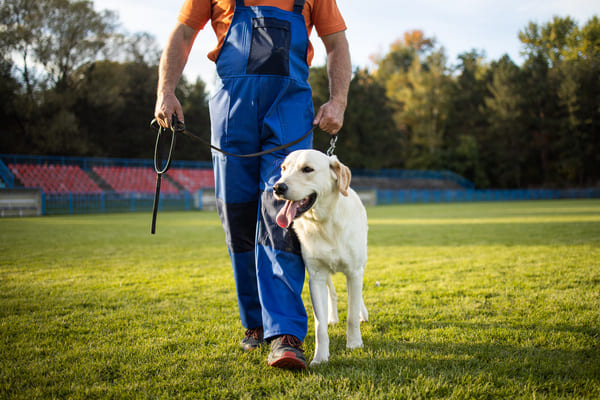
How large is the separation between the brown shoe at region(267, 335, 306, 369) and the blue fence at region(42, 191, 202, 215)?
2161cm

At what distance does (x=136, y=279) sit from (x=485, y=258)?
5240mm

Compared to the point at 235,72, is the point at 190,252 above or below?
below

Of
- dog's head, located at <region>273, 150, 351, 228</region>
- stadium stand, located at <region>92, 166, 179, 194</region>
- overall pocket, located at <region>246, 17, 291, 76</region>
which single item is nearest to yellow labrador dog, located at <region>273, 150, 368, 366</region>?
dog's head, located at <region>273, 150, 351, 228</region>

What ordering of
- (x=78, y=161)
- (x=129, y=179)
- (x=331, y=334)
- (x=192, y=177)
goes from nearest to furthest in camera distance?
(x=331, y=334), (x=78, y=161), (x=129, y=179), (x=192, y=177)

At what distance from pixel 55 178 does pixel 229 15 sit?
26.1 metres

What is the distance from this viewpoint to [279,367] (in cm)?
247

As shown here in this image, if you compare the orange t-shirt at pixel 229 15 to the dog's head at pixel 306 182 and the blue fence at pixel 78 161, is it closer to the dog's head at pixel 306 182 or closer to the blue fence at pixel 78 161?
the dog's head at pixel 306 182

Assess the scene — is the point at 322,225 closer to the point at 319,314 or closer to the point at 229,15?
the point at 319,314

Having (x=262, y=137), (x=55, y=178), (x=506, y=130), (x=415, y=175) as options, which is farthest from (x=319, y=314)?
(x=506, y=130)

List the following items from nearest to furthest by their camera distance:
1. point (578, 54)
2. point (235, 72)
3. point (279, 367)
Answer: point (279, 367) → point (235, 72) → point (578, 54)

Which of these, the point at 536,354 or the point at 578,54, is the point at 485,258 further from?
the point at 578,54

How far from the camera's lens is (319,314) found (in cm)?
267

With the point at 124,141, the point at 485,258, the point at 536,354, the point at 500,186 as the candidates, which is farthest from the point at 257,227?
the point at 500,186

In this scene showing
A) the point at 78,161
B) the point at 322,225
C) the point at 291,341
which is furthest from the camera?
the point at 78,161
